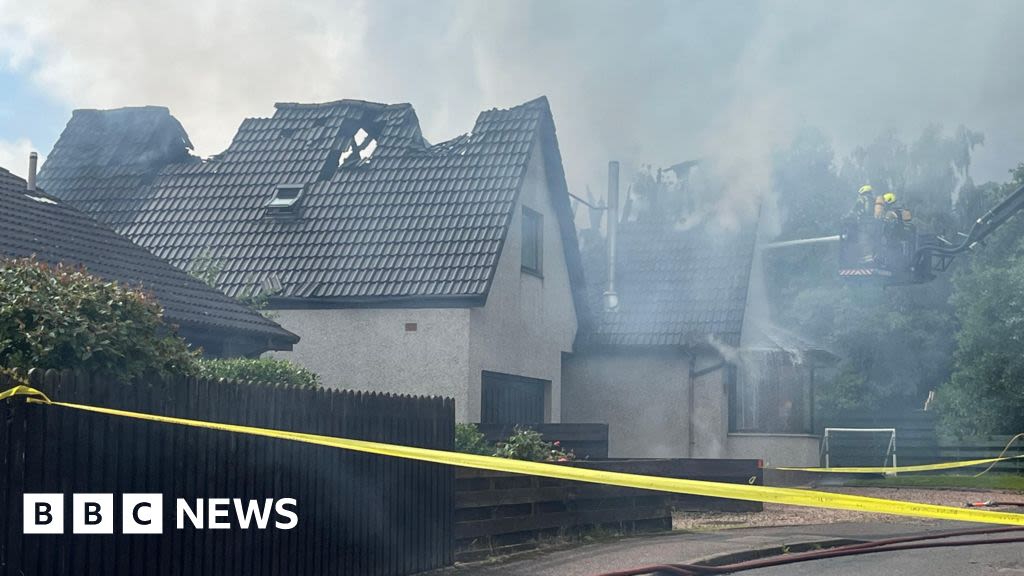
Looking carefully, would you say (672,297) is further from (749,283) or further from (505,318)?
(505,318)

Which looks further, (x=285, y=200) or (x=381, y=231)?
(x=285, y=200)

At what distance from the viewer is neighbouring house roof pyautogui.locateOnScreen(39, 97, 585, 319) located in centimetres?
2067

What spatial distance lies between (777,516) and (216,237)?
35.5 feet

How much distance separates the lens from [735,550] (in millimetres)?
12219

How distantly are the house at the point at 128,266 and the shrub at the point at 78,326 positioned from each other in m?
6.11

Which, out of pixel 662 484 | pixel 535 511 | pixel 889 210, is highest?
pixel 889 210

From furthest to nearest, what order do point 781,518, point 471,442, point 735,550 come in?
point 781,518 → point 471,442 → point 735,550

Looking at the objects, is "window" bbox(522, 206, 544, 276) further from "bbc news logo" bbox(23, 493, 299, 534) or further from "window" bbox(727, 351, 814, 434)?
"bbc news logo" bbox(23, 493, 299, 534)

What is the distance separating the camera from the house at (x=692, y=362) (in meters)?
23.9

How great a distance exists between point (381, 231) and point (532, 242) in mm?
2801

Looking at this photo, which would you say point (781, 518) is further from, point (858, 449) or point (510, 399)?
point (858, 449)

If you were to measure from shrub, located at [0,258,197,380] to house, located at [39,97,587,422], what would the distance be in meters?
10.7

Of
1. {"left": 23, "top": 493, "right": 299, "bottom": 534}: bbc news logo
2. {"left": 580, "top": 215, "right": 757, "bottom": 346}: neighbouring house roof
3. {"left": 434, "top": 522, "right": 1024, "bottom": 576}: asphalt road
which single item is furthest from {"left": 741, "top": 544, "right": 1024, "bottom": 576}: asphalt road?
{"left": 580, "top": 215, "right": 757, "bottom": 346}: neighbouring house roof

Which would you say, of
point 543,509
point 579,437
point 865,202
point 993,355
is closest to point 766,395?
point 865,202
